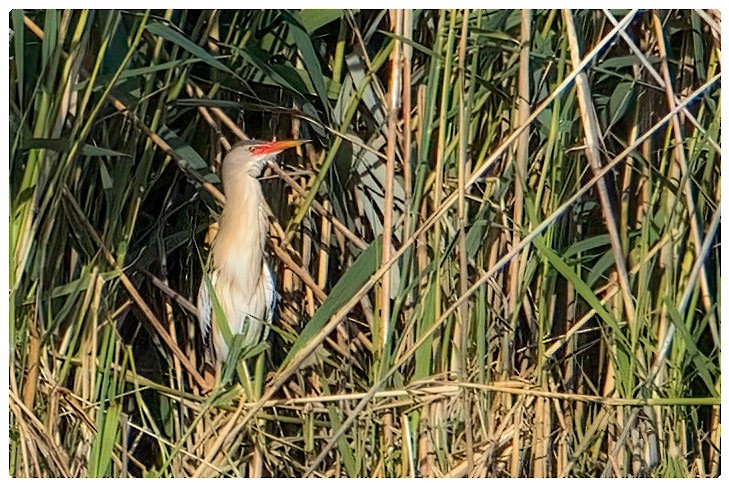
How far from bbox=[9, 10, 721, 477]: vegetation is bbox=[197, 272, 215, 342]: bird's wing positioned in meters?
0.02

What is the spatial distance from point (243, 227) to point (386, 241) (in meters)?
0.25

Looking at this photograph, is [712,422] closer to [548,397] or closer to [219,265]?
[548,397]

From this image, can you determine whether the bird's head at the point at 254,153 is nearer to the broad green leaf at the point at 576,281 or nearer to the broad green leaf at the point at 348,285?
the broad green leaf at the point at 348,285

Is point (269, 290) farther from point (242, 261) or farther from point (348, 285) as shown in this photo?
point (348, 285)

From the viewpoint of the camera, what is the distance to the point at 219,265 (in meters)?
1.95

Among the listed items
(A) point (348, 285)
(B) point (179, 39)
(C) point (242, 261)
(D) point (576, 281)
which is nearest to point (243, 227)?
(C) point (242, 261)

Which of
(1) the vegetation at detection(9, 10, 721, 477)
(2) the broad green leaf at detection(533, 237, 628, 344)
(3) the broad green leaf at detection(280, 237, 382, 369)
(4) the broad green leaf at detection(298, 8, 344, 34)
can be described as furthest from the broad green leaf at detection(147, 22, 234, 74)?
(2) the broad green leaf at detection(533, 237, 628, 344)

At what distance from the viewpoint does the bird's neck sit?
6.09 ft

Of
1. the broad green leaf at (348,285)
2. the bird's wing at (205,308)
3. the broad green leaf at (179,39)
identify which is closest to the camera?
the broad green leaf at (179,39)

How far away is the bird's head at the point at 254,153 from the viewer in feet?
5.98

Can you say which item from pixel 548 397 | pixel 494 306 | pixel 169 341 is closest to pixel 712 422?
pixel 548 397

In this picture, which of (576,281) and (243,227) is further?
(243,227)

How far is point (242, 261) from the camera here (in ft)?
6.33

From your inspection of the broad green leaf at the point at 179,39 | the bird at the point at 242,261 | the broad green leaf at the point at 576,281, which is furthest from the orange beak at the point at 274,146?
the broad green leaf at the point at 576,281
